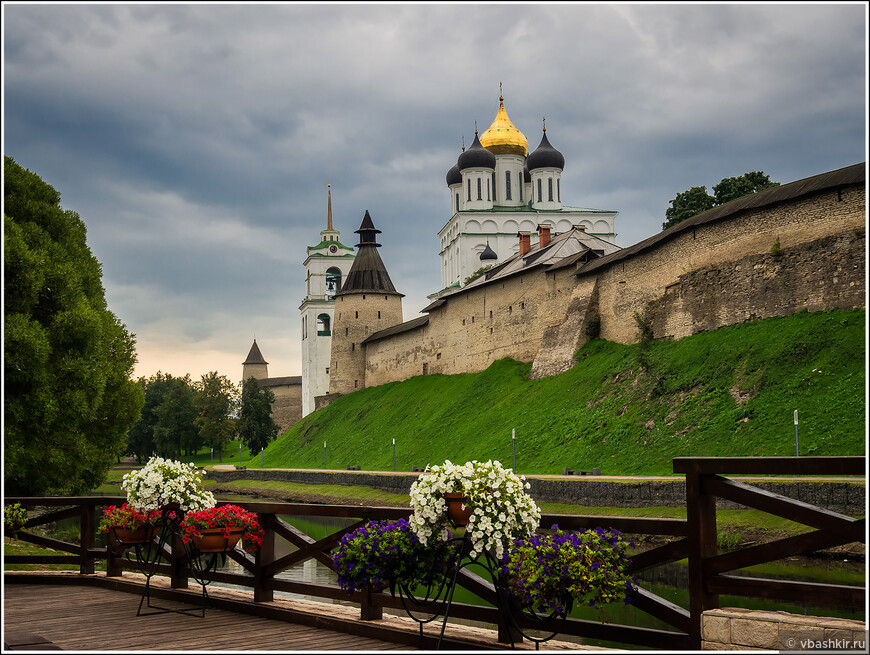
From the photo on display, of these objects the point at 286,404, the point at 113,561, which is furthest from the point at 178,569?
the point at 286,404

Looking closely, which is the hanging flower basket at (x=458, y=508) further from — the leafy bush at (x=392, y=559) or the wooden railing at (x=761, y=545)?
the wooden railing at (x=761, y=545)

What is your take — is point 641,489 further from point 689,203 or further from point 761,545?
point 689,203

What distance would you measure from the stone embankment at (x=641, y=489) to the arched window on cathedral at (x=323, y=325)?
42.5 meters

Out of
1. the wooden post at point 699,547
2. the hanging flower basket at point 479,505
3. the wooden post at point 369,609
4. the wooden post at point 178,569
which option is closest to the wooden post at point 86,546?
the wooden post at point 178,569

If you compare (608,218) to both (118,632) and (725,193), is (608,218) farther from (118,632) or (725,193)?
(118,632)

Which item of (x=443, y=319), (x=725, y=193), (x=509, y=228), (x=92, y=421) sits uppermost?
(x=509, y=228)

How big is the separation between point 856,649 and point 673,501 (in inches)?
608

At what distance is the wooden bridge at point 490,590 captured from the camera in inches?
180

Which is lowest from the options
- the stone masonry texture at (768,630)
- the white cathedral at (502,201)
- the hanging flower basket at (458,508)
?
the stone masonry texture at (768,630)

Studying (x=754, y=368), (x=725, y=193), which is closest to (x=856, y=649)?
(x=754, y=368)

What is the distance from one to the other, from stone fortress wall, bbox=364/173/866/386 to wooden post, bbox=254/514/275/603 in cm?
2066

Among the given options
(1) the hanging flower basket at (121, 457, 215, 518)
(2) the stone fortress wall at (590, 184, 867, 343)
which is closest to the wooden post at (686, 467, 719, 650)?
(1) the hanging flower basket at (121, 457, 215, 518)

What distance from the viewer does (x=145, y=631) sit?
5.91 metres

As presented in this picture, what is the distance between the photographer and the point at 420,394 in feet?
148
